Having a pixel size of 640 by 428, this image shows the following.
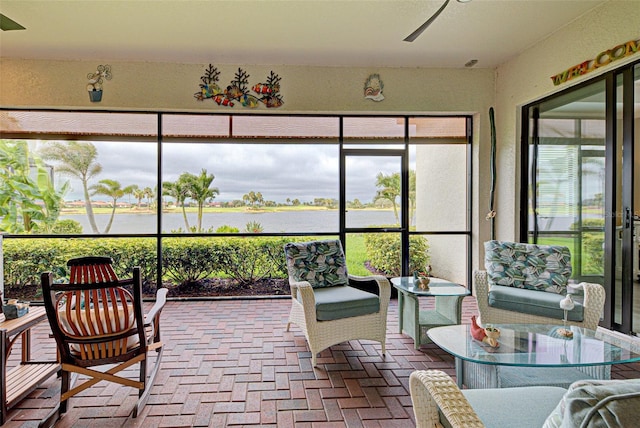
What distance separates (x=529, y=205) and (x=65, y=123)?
253 inches

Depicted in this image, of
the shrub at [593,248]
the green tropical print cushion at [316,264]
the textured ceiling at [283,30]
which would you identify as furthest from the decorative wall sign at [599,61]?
the green tropical print cushion at [316,264]

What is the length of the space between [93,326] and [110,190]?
3.51m

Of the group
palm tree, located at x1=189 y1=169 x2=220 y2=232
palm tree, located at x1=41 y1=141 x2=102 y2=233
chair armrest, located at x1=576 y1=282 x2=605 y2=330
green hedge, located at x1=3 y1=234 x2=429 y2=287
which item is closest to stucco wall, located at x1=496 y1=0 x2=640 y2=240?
green hedge, located at x1=3 y1=234 x2=429 y2=287

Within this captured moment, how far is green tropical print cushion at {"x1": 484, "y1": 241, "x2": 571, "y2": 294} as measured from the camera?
3.81 m

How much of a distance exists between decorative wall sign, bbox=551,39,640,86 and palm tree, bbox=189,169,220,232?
15.0ft

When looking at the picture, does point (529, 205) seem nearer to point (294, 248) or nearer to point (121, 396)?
point (294, 248)

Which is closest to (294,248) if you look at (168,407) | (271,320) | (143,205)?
(271,320)

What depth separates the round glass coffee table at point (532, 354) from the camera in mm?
2180

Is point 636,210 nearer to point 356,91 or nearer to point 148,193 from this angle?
point 356,91

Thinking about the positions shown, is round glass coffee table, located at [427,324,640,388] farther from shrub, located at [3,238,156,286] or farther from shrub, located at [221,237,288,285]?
shrub, located at [3,238,156,286]

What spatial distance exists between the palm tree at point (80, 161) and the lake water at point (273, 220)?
0.49m

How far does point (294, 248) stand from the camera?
3.93m

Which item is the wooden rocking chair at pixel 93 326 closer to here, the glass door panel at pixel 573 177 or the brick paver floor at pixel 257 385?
the brick paver floor at pixel 257 385

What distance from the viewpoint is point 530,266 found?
13.0ft
